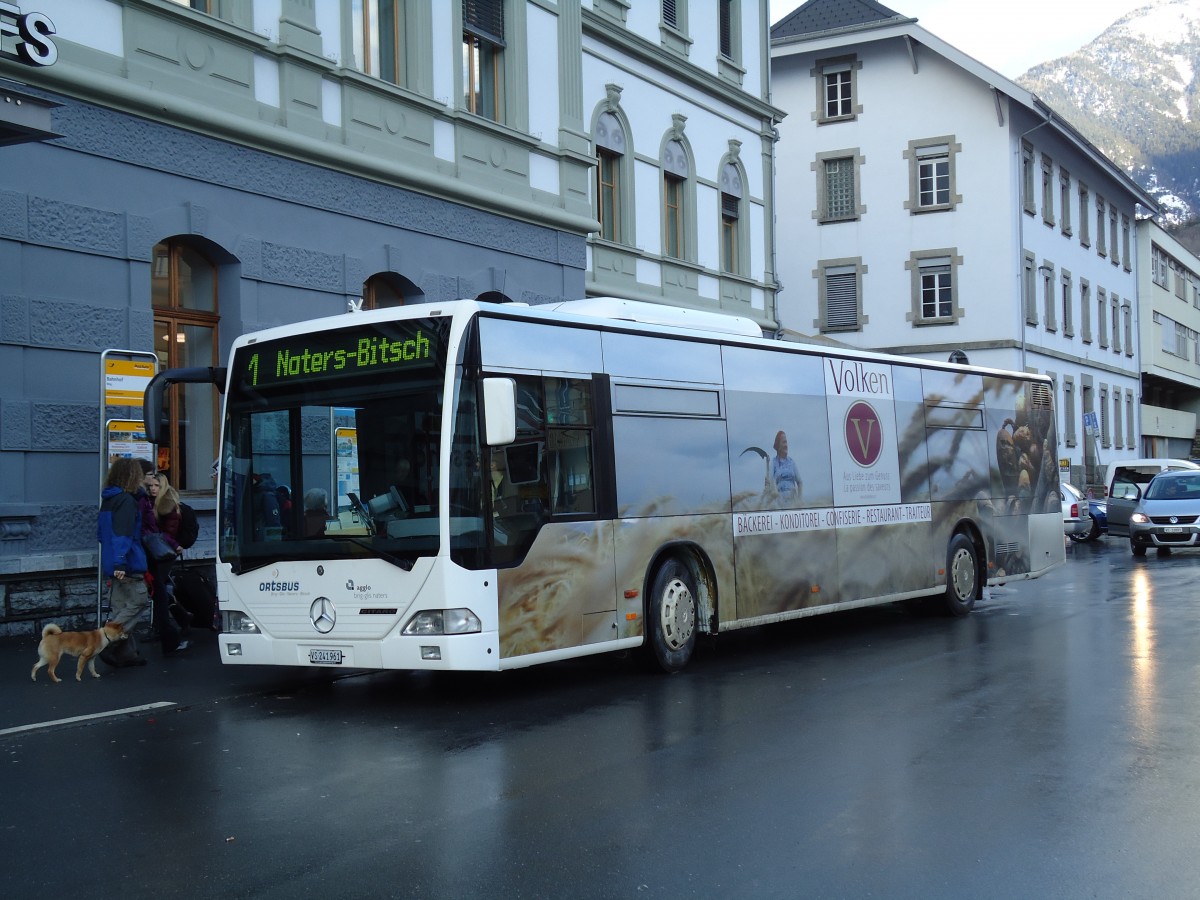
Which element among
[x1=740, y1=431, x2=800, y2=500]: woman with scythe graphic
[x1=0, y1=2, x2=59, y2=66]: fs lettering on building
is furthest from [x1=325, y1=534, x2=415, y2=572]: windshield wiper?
[x1=0, y1=2, x2=59, y2=66]: fs lettering on building

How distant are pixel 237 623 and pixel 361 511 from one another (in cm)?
149

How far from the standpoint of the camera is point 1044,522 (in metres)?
18.1

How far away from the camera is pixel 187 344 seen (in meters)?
15.9

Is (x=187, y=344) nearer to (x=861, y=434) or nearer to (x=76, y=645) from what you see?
(x=76, y=645)

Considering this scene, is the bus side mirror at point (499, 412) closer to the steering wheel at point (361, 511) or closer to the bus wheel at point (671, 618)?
the steering wheel at point (361, 511)

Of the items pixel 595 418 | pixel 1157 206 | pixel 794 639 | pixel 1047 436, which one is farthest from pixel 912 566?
pixel 1157 206

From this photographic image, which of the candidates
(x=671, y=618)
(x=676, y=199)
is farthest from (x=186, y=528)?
(x=676, y=199)

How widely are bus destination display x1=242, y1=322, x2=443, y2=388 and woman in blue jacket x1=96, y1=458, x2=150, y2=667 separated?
7.14 ft

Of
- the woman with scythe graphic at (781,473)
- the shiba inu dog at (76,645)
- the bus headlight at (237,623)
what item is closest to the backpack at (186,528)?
the shiba inu dog at (76,645)

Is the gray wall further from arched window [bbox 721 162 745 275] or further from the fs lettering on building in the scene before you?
arched window [bbox 721 162 745 275]

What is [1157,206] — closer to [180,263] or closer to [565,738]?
[180,263]

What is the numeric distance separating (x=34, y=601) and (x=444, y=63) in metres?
9.27

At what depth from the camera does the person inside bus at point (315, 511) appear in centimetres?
998

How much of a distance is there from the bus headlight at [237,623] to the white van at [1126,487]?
23.1 meters
